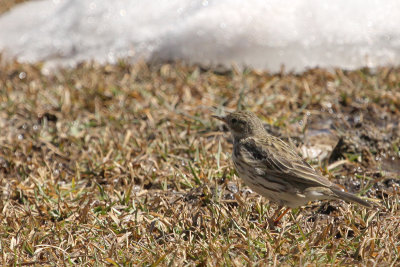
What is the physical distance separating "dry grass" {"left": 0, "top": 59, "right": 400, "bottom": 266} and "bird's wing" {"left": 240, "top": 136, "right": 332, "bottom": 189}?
1.24 feet

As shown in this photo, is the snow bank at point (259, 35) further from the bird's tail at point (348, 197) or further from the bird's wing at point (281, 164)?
the bird's tail at point (348, 197)

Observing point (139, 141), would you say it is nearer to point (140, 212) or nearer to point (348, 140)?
point (140, 212)

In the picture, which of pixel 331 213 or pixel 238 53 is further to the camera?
pixel 238 53

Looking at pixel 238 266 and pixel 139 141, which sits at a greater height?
pixel 238 266

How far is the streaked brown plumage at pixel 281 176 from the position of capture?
16.5 feet

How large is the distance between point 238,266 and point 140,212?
4.92 feet

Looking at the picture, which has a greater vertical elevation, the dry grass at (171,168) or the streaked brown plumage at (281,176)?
the streaked brown plumage at (281,176)

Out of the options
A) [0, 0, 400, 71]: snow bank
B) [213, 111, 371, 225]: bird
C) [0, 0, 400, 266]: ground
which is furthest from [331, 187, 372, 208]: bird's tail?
[0, 0, 400, 71]: snow bank

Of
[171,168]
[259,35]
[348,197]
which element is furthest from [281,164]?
[259,35]

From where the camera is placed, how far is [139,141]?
691cm

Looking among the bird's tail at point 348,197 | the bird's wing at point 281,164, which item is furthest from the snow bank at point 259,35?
the bird's tail at point 348,197

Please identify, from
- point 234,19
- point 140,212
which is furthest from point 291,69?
point 140,212

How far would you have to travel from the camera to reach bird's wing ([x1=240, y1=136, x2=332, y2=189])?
5.05 m

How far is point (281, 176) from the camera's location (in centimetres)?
514
